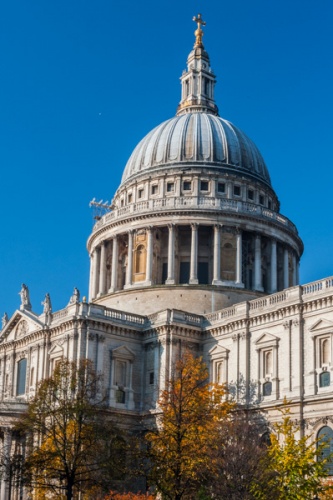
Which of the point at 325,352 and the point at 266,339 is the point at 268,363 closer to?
the point at 266,339

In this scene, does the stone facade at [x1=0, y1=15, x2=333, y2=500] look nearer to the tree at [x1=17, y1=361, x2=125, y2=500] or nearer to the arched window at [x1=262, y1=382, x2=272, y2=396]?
the arched window at [x1=262, y1=382, x2=272, y2=396]

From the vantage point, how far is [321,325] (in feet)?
201

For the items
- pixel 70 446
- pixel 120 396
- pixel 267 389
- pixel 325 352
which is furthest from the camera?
pixel 120 396

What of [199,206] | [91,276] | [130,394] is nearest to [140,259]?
[199,206]

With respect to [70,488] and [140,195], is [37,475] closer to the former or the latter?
[70,488]

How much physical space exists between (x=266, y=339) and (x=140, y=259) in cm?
2268

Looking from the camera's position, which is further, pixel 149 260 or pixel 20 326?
pixel 149 260

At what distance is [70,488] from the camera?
1909 inches

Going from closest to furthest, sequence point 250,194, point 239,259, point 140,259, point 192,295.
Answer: point 192,295 → point 239,259 → point 140,259 → point 250,194

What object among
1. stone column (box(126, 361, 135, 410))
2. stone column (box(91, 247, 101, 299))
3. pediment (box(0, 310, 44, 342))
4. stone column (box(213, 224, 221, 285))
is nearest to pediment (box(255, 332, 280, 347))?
stone column (box(126, 361, 135, 410))

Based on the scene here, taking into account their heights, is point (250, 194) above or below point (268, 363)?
above

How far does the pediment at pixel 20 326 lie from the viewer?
249ft

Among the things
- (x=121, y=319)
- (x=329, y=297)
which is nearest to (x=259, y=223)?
(x=121, y=319)

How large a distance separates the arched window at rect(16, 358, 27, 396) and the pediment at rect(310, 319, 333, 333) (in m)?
27.4
